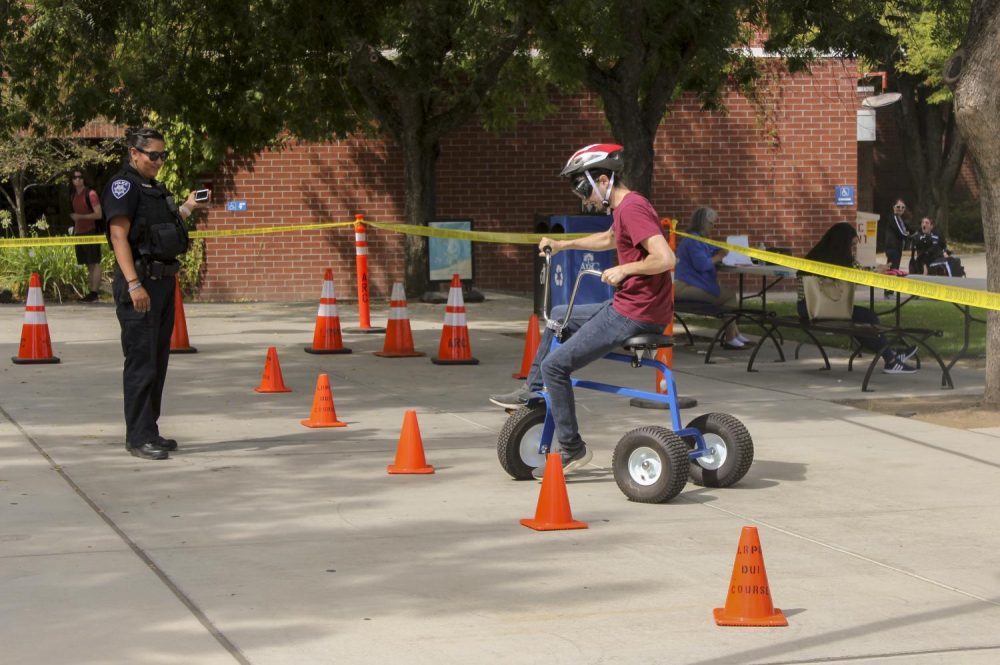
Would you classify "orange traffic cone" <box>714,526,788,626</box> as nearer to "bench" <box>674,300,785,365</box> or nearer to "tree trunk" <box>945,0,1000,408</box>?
"tree trunk" <box>945,0,1000,408</box>

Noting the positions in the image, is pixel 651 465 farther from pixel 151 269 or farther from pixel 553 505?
pixel 151 269

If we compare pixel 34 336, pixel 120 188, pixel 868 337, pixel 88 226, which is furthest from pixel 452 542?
pixel 88 226

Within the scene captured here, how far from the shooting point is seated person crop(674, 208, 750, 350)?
14.8m

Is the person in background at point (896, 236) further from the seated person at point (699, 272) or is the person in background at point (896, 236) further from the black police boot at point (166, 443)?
the black police boot at point (166, 443)

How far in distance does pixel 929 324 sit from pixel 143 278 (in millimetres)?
11345

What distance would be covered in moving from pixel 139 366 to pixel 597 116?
1605cm

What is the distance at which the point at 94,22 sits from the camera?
Answer: 13930mm

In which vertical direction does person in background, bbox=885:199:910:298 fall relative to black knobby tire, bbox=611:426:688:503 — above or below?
above

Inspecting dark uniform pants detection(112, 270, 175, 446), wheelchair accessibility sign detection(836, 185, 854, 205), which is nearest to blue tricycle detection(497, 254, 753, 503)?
dark uniform pants detection(112, 270, 175, 446)

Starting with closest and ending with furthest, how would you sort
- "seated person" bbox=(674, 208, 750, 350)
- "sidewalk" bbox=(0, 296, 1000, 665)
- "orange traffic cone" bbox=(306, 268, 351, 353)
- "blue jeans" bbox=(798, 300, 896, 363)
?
"sidewalk" bbox=(0, 296, 1000, 665) → "blue jeans" bbox=(798, 300, 896, 363) → "orange traffic cone" bbox=(306, 268, 351, 353) → "seated person" bbox=(674, 208, 750, 350)

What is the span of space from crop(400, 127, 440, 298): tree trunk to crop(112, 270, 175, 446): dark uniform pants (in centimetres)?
1204

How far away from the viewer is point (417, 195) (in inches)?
834

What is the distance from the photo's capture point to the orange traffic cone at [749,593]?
5652mm

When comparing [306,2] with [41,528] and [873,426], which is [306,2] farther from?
[41,528]
